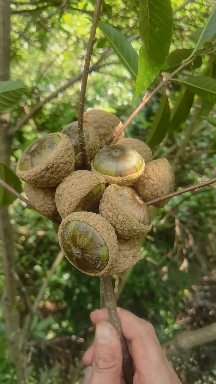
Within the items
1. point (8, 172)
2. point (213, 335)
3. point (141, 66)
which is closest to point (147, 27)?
point (141, 66)

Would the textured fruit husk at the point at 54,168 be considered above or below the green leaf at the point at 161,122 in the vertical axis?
above

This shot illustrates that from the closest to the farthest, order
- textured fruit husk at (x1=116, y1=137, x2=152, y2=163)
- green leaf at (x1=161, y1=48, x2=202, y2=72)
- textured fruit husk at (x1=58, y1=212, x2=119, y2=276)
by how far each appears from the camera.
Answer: textured fruit husk at (x1=58, y1=212, x2=119, y2=276) < textured fruit husk at (x1=116, y1=137, x2=152, y2=163) < green leaf at (x1=161, y1=48, x2=202, y2=72)

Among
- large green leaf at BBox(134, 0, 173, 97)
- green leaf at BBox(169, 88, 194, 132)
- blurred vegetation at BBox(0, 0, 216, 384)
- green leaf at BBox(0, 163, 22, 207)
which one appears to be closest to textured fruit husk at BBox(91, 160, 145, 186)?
large green leaf at BBox(134, 0, 173, 97)

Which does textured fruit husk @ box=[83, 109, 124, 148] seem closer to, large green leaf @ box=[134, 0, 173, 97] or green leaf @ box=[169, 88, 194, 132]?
large green leaf @ box=[134, 0, 173, 97]

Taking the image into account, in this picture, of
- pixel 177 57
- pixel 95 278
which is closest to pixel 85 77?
pixel 177 57

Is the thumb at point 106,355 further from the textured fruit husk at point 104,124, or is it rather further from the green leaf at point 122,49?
the green leaf at point 122,49

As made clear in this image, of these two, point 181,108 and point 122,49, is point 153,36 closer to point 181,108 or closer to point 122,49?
point 122,49

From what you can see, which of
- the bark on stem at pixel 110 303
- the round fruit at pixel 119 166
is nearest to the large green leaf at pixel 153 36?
the round fruit at pixel 119 166
